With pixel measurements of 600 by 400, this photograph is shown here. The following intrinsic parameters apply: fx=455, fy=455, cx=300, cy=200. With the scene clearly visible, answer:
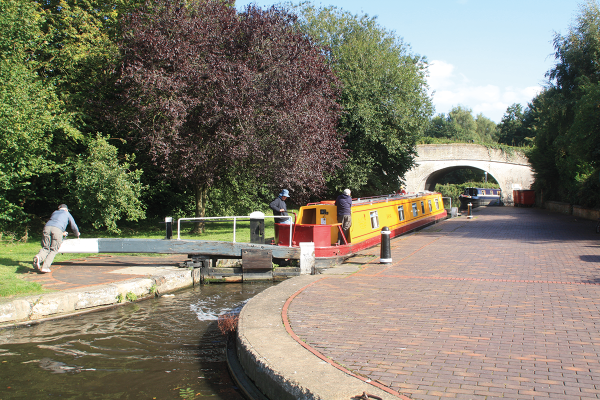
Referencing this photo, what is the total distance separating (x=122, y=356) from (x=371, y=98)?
2138 centimetres

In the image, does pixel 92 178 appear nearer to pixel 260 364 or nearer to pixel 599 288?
pixel 260 364

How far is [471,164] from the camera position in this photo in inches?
1684

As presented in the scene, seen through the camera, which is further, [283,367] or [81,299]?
[81,299]

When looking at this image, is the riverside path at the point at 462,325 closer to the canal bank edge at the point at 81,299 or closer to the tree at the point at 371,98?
the canal bank edge at the point at 81,299

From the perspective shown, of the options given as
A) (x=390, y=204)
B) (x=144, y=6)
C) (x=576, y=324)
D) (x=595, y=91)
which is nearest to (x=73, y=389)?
(x=576, y=324)

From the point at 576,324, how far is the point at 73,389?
532 centimetres

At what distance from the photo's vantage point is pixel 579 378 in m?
3.58

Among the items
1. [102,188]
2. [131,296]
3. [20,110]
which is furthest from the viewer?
[102,188]

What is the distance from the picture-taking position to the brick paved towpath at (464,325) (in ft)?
11.7

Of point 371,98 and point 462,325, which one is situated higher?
point 371,98

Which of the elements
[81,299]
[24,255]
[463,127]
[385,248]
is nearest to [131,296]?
[81,299]

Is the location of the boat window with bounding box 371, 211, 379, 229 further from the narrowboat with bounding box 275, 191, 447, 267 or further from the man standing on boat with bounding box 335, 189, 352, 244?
the man standing on boat with bounding box 335, 189, 352, 244

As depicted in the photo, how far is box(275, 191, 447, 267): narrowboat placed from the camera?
10.3 m

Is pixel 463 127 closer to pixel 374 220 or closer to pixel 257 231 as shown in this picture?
pixel 374 220
